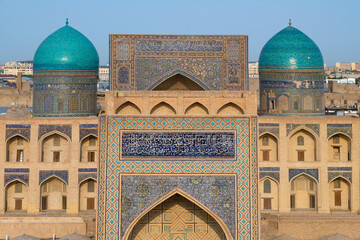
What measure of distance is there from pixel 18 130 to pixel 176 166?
5938 millimetres

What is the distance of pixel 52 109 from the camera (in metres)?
16.9

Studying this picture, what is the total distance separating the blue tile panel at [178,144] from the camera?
11.6 metres

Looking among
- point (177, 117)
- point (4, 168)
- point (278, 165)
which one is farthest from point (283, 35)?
point (4, 168)

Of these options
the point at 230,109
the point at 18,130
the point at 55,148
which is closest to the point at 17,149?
the point at 18,130

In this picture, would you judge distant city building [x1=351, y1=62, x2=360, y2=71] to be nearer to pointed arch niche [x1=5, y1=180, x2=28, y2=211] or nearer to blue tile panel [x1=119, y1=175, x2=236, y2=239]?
pointed arch niche [x1=5, y1=180, x2=28, y2=211]

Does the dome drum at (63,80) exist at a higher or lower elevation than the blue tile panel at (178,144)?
higher

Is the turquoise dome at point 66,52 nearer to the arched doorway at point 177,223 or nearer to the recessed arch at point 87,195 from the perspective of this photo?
the recessed arch at point 87,195

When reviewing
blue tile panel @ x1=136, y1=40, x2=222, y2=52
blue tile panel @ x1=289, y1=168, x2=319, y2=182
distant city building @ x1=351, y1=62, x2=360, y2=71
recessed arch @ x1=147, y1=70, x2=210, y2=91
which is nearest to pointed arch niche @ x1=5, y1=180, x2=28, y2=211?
recessed arch @ x1=147, y1=70, x2=210, y2=91

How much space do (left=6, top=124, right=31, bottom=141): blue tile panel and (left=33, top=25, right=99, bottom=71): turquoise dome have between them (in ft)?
6.79

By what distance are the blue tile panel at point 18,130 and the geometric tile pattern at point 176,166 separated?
4.90 metres

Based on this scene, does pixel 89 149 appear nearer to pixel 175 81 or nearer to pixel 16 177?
pixel 16 177

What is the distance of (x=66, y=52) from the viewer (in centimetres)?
1716

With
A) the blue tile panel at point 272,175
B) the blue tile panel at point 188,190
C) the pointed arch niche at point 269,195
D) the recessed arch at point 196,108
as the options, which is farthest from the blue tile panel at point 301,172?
the blue tile panel at point 188,190

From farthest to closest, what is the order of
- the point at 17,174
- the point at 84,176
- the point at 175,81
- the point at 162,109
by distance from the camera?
the point at 175,81 < the point at 84,176 < the point at 17,174 < the point at 162,109
